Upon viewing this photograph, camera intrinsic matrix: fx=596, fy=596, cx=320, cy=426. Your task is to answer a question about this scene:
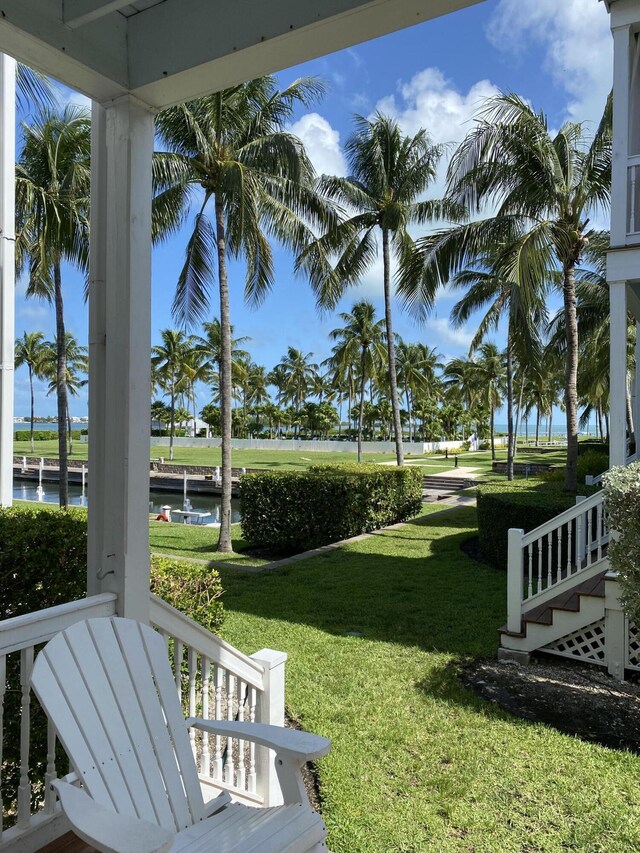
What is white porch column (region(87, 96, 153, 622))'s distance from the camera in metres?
2.33

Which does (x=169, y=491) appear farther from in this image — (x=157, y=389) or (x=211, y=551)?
(x=157, y=389)

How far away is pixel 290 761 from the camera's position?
1907 mm

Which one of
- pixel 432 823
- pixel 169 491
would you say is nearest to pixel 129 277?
pixel 432 823

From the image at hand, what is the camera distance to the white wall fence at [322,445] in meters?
46.0

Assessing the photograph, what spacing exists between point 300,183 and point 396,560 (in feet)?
22.8

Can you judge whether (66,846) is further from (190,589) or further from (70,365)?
(70,365)

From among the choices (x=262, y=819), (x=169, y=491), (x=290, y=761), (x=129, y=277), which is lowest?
(x=169, y=491)

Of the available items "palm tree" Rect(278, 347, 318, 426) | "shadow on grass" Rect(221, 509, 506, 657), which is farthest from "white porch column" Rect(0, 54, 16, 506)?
"palm tree" Rect(278, 347, 318, 426)

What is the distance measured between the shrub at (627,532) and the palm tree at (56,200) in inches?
325

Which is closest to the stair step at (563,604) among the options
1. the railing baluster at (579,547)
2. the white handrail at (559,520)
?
the railing baluster at (579,547)

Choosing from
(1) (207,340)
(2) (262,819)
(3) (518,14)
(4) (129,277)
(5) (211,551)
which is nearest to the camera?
(2) (262,819)

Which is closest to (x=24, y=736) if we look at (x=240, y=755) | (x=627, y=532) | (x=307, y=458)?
(x=240, y=755)

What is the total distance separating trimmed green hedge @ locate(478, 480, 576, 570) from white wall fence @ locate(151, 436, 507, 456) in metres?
34.8

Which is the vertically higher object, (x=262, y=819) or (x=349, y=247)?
(x=349, y=247)
